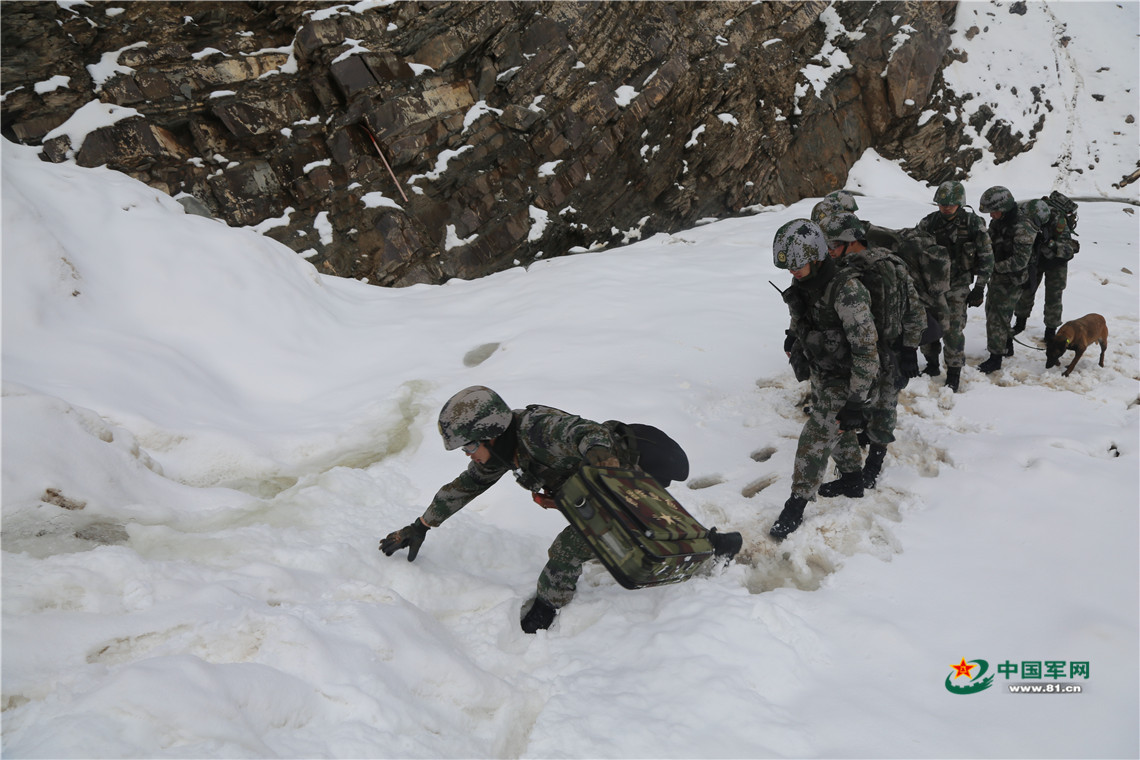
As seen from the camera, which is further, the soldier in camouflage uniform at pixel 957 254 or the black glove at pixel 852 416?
the soldier in camouflage uniform at pixel 957 254

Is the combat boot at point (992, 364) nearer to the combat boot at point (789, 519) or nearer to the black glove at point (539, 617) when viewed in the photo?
the combat boot at point (789, 519)

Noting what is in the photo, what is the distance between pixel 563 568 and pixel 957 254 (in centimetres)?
514

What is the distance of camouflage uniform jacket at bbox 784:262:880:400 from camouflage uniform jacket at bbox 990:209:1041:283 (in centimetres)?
337

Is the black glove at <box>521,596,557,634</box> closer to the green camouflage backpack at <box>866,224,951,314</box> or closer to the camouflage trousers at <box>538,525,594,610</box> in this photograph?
the camouflage trousers at <box>538,525,594,610</box>

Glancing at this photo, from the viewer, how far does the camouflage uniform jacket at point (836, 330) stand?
3.78 metres

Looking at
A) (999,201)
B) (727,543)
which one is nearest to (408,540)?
→ (727,543)

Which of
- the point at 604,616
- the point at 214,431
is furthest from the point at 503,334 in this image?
the point at 604,616

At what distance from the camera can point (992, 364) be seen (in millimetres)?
6293

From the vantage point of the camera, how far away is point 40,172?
6.54m

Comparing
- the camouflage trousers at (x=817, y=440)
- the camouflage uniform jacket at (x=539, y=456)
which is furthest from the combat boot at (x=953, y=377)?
the camouflage uniform jacket at (x=539, y=456)

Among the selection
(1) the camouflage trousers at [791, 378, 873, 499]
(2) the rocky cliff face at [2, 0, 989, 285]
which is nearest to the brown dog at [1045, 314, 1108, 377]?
(1) the camouflage trousers at [791, 378, 873, 499]

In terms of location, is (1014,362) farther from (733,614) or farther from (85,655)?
(85,655)

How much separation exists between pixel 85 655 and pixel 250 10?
13.2m

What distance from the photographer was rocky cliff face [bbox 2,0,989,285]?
11.1m
